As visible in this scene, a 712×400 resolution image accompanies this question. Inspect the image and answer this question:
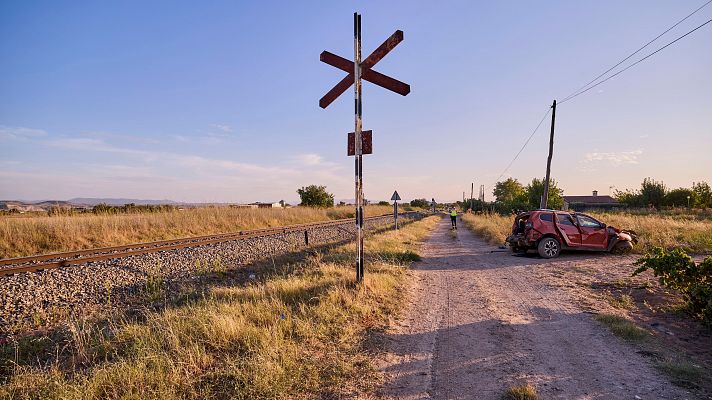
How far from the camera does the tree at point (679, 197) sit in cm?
5047

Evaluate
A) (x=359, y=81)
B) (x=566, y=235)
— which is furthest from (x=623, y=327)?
(x=566, y=235)

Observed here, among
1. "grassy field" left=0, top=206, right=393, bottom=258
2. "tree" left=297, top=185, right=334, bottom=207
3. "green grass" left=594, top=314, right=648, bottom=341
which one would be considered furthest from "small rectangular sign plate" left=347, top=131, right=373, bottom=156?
"tree" left=297, top=185, right=334, bottom=207

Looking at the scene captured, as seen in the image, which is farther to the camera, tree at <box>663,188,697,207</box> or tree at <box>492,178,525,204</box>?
tree at <box>492,178,525,204</box>

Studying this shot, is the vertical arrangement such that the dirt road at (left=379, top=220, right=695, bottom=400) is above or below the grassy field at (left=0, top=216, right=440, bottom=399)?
below

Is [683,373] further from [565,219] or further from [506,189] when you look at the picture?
[506,189]

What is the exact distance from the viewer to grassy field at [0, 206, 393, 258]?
499 inches

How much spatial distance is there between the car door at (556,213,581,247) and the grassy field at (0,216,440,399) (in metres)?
8.32

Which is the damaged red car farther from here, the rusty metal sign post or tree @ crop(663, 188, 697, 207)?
tree @ crop(663, 188, 697, 207)

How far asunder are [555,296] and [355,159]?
482 centimetres

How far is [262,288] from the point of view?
6359mm

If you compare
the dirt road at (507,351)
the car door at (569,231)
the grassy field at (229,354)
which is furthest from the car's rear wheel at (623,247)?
the grassy field at (229,354)

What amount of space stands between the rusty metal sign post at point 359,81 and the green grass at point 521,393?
11.9ft

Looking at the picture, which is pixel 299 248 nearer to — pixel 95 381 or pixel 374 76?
pixel 374 76

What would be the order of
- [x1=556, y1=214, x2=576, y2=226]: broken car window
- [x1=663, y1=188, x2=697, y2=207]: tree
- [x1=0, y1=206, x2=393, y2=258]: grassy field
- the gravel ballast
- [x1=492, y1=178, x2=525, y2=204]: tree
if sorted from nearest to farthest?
1. the gravel ballast
2. [x1=556, y1=214, x2=576, y2=226]: broken car window
3. [x1=0, y1=206, x2=393, y2=258]: grassy field
4. [x1=663, y1=188, x2=697, y2=207]: tree
5. [x1=492, y1=178, x2=525, y2=204]: tree
